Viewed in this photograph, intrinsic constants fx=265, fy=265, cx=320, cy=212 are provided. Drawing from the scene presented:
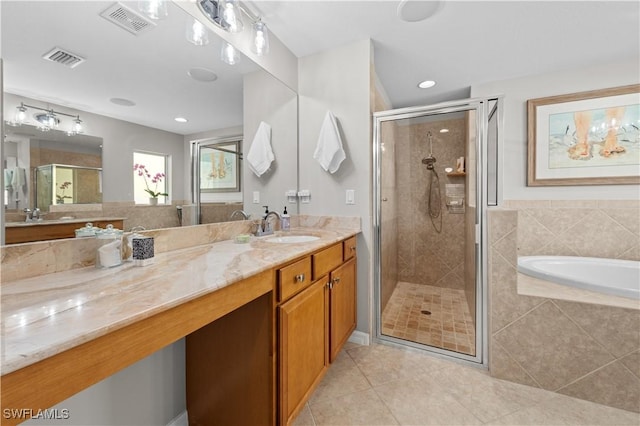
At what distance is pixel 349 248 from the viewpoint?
6.18ft

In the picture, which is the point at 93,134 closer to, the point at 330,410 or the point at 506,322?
the point at 330,410

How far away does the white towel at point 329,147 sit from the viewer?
2053mm

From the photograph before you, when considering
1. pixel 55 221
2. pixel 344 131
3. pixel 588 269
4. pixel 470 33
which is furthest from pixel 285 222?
pixel 588 269

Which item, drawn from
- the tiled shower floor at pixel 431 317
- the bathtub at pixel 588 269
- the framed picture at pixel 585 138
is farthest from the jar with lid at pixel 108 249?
the framed picture at pixel 585 138

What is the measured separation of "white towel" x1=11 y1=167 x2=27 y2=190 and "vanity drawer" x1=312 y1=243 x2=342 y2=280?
111 centimetres

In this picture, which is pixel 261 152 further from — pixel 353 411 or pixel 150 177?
pixel 353 411

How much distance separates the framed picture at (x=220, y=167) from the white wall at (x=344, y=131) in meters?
0.66

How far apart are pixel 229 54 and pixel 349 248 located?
58.1 inches

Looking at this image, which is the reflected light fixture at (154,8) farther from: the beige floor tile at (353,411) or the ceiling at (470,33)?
the beige floor tile at (353,411)

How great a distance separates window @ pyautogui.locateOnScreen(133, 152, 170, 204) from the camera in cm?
119

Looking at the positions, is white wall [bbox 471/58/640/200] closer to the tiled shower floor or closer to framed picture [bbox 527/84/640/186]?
framed picture [bbox 527/84/640/186]

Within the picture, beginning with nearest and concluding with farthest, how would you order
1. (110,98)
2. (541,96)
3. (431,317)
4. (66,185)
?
(66,185), (110,98), (431,317), (541,96)

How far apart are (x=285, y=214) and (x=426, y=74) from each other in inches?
78.8

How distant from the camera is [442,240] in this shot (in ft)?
8.79
